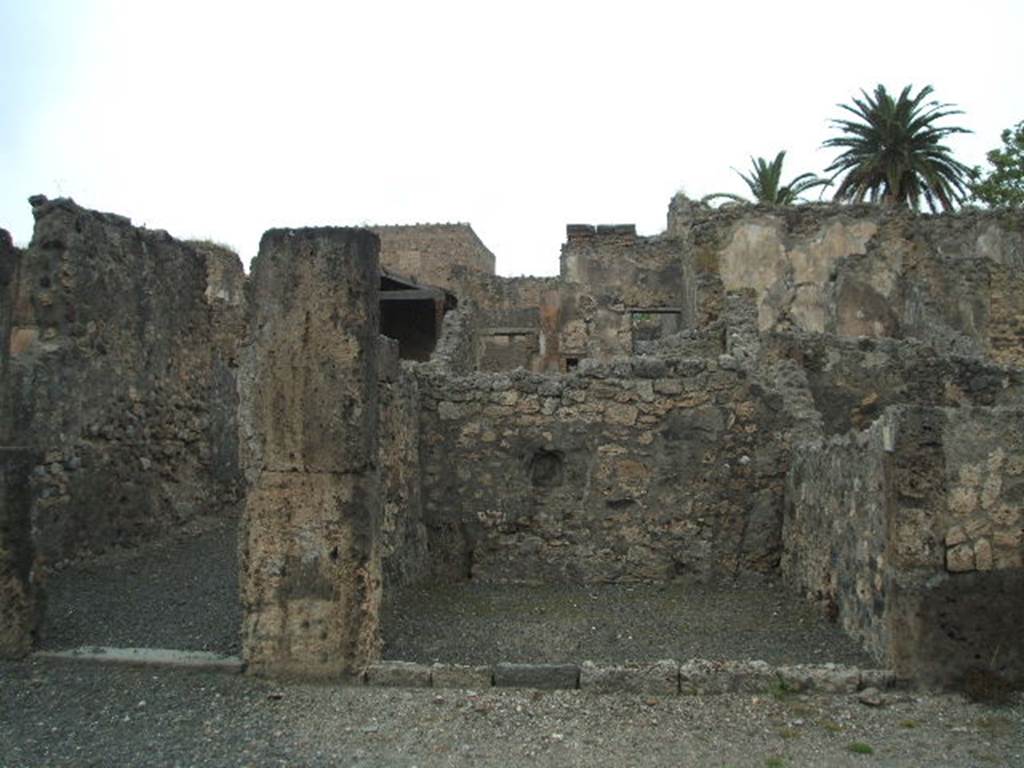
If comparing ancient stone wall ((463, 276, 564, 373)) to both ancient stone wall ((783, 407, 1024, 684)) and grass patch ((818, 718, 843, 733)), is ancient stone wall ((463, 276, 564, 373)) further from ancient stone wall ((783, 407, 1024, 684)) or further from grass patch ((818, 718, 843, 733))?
grass patch ((818, 718, 843, 733))

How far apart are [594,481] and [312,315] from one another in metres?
3.88

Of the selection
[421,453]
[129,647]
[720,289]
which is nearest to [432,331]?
[720,289]

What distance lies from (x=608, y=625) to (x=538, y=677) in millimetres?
1670

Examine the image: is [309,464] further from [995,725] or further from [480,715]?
[995,725]

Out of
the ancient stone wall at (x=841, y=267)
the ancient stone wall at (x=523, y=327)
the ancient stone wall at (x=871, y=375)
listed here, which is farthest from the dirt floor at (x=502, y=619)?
the ancient stone wall at (x=523, y=327)

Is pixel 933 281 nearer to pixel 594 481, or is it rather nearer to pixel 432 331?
pixel 432 331

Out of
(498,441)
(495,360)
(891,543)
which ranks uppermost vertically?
(495,360)

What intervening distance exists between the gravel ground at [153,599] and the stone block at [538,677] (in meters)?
1.78

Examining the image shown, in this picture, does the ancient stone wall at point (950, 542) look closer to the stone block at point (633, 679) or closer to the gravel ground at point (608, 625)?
the gravel ground at point (608, 625)

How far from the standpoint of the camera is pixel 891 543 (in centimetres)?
521

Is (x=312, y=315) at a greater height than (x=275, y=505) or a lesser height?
greater

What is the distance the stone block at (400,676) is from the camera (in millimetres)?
5223

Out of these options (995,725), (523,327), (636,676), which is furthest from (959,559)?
(523,327)

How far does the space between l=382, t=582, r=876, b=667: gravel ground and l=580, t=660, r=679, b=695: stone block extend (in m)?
0.63
